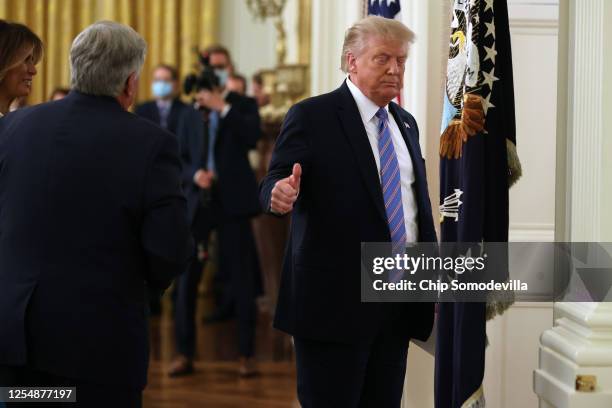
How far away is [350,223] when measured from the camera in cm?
303

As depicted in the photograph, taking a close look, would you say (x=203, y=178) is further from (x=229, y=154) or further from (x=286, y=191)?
(x=286, y=191)

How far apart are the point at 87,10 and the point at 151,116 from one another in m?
3.34

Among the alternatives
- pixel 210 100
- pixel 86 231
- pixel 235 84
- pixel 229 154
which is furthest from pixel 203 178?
pixel 86 231

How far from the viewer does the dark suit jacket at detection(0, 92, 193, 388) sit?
8.06 feet

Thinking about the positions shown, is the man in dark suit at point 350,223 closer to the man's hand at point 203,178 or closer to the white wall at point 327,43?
the man's hand at point 203,178

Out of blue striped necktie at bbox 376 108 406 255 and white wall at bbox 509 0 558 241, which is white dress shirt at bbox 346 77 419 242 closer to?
blue striped necktie at bbox 376 108 406 255

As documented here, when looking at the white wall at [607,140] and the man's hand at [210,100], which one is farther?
the man's hand at [210,100]

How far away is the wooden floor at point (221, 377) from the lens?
17.0 feet

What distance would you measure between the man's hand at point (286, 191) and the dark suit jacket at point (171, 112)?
3.38 metres

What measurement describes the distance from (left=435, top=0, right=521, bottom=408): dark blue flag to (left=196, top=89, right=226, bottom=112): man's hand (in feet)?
10.3

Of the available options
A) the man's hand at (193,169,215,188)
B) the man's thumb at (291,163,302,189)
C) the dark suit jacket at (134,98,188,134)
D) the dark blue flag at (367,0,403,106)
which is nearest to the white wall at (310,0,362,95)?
the dark suit jacket at (134,98,188,134)

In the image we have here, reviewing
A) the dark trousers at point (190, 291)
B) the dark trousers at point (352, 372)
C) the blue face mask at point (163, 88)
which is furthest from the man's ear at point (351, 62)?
the blue face mask at point (163, 88)

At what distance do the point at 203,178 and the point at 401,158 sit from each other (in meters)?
3.04

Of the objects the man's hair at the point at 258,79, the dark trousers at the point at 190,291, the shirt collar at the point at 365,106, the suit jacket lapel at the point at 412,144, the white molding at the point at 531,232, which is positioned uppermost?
the man's hair at the point at 258,79
